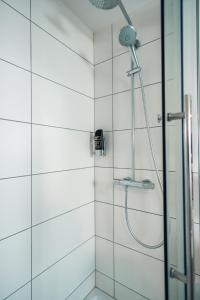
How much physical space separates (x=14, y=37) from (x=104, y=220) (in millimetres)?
1178

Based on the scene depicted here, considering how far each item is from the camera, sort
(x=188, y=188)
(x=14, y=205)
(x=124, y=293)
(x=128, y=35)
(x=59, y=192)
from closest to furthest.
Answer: (x=188, y=188)
(x=14, y=205)
(x=128, y=35)
(x=59, y=192)
(x=124, y=293)

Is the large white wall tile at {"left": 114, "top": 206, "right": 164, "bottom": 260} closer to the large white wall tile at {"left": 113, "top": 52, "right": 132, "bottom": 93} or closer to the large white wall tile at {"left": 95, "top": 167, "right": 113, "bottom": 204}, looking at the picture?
the large white wall tile at {"left": 95, "top": 167, "right": 113, "bottom": 204}

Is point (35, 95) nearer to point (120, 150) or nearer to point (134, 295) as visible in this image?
point (120, 150)

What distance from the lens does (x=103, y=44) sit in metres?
1.23

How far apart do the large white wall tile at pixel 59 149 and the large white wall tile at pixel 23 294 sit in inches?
21.3

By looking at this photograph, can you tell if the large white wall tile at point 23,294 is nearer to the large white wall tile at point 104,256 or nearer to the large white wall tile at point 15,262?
the large white wall tile at point 15,262

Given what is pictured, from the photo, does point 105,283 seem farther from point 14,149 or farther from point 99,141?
point 14,149

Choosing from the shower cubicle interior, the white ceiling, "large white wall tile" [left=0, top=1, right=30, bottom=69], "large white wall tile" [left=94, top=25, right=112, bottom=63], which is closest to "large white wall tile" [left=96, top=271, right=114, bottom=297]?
the shower cubicle interior

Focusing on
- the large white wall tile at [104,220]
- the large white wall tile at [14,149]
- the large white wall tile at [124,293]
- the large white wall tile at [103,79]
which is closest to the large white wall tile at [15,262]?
the large white wall tile at [14,149]

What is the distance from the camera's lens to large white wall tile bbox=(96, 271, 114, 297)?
119 cm

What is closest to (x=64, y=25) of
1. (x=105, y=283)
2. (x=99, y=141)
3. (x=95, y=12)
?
(x=95, y=12)

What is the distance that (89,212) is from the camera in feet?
4.04

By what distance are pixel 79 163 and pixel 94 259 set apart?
0.74m

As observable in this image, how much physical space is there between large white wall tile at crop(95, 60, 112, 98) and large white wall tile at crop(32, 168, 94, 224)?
559 mm
